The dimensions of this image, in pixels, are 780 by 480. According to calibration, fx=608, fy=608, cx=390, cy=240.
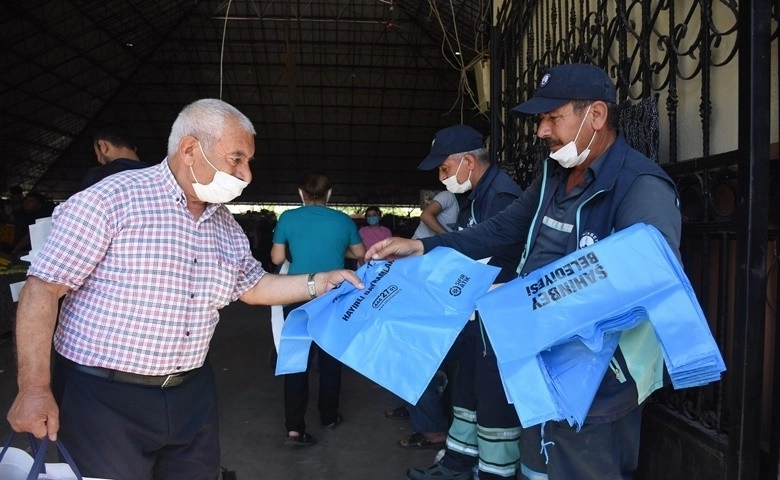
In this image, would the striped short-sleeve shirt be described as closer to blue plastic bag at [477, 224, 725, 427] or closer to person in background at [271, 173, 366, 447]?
blue plastic bag at [477, 224, 725, 427]

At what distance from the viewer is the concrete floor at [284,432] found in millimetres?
3695

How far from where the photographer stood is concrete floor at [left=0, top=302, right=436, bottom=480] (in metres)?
3.70

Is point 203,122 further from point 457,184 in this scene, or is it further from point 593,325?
point 457,184

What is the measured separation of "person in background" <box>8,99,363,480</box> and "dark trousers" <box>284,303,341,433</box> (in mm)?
1859

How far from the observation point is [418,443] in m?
3.99

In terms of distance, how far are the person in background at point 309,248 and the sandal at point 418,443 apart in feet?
2.02

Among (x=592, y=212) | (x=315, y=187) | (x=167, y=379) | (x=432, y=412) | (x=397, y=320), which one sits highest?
(x=315, y=187)

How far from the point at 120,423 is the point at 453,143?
2.06 meters

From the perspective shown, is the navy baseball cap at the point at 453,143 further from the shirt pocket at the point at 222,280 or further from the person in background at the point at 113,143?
the person in background at the point at 113,143

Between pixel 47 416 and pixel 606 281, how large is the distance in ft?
5.12

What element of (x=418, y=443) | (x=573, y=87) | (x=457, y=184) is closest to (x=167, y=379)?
(x=573, y=87)

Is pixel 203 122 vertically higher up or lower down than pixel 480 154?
lower down

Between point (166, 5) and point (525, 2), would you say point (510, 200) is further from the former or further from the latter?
point (166, 5)

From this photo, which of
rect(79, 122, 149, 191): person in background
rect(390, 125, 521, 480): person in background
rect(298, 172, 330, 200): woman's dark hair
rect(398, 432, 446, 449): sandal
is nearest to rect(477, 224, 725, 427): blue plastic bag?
rect(390, 125, 521, 480): person in background
